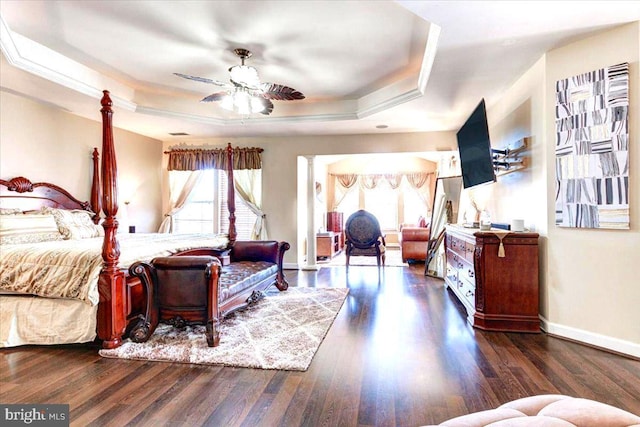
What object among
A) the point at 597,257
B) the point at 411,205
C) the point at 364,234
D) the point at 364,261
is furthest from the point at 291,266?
the point at 411,205

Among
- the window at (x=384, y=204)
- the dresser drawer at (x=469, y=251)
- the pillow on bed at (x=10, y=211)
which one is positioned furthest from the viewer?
the window at (x=384, y=204)

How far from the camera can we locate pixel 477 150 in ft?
12.3

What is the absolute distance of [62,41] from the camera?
3.43 meters

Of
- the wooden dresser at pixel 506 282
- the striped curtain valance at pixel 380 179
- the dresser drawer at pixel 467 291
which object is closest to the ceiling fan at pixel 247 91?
the wooden dresser at pixel 506 282

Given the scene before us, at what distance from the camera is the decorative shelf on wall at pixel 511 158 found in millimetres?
3523

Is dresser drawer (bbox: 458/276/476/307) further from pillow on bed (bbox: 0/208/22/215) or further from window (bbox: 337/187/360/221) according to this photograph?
window (bbox: 337/187/360/221)

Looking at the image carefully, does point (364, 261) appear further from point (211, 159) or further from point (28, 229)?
point (28, 229)

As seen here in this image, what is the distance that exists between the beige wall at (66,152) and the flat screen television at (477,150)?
4661 millimetres

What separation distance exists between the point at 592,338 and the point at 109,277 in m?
3.95

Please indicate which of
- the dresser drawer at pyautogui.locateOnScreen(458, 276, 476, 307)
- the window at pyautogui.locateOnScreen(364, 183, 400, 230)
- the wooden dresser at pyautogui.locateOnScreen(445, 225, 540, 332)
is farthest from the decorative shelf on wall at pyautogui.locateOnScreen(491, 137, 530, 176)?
the window at pyautogui.locateOnScreen(364, 183, 400, 230)

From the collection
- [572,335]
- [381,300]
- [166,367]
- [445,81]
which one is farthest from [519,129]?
[166,367]

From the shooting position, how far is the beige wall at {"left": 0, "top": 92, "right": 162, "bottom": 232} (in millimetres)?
4117

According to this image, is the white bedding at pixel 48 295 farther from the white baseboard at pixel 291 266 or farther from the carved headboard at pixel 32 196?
the white baseboard at pixel 291 266

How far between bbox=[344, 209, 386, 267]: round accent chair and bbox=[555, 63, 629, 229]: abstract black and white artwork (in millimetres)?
3153
